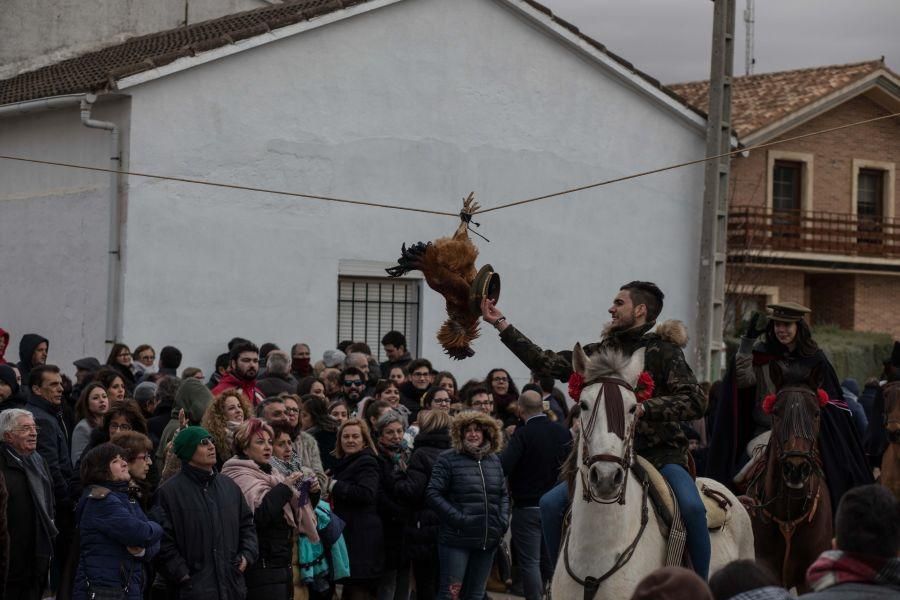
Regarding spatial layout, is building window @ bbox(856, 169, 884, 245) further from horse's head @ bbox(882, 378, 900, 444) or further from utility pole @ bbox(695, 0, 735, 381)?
horse's head @ bbox(882, 378, 900, 444)

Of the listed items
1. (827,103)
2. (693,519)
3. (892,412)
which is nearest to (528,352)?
(693,519)

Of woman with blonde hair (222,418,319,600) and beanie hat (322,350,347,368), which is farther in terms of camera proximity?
beanie hat (322,350,347,368)

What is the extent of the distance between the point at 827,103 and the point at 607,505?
90.1 ft

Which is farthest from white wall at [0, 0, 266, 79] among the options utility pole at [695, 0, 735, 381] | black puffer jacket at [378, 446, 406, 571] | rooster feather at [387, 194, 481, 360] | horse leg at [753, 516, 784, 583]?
horse leg at [753, 516, 784, 583]

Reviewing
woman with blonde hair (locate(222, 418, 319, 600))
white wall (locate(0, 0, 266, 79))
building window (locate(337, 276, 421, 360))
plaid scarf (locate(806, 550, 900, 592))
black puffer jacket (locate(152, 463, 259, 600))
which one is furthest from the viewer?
white wall (locate(0, 0, 266, 79))

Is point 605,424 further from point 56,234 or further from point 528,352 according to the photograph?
point 56,234

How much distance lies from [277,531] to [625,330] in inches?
114

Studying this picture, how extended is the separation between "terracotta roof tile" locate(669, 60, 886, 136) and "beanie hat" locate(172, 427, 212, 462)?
24272mm

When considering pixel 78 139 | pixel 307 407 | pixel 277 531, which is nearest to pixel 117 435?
pixel 277 531

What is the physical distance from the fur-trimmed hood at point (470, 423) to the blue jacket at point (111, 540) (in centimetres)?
348

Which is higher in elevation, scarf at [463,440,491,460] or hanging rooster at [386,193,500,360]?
hanging rooster at [386,193,500,360]

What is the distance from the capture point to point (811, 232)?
33.6 meters

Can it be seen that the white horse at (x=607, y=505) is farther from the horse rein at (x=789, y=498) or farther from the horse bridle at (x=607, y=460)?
the horse rein at (x=789, y=498)

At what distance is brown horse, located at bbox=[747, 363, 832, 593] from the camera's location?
10039 mm
